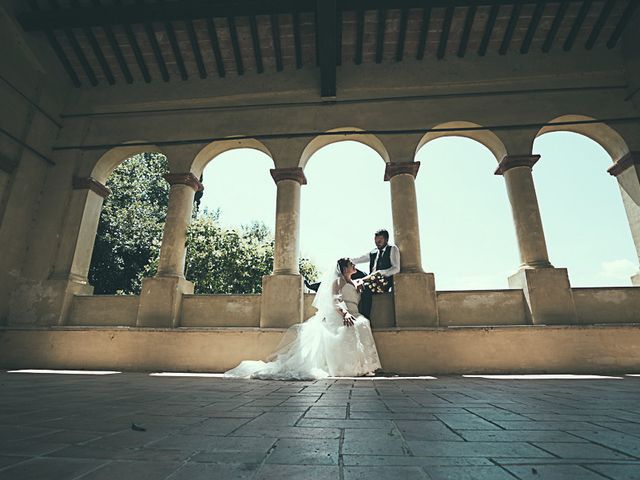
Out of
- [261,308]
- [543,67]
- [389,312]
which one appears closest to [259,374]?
[261,308]

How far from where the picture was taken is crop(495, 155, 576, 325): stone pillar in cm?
566

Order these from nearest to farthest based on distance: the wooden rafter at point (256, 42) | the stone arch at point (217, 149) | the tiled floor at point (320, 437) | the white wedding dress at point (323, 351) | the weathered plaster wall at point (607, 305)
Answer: the tiled floor at point (320, 437) < the white wedding dress at point (323, 351) < the weathered plaster wall at point (607, 305) < the wooden rafter at point (256, 42) < the stone arch at point (217, 149)

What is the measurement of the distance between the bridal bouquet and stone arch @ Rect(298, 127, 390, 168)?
101 inches

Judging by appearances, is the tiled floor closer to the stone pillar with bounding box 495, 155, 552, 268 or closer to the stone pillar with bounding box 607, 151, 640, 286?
the stone pillar with bounding box 495, 155, 552, 268

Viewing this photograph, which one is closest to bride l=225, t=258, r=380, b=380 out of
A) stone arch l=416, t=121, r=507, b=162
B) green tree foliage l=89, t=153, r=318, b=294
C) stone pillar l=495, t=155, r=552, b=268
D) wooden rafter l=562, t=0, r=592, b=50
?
stone pillar l=495, t=155, r=552, b=268

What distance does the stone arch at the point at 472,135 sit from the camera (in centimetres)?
688

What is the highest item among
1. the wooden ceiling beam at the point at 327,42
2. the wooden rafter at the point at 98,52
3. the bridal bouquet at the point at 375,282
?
the wooden rafter at the point at 98,52

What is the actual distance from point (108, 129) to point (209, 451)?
8.35m

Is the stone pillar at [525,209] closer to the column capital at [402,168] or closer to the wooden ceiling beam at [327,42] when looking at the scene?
the column capital at [402,168]

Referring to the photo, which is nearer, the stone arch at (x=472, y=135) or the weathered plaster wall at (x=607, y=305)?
the weathered plaster wall at (x=607, y=305)

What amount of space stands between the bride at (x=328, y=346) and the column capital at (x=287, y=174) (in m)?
2.38

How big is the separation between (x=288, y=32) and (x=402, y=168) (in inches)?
154

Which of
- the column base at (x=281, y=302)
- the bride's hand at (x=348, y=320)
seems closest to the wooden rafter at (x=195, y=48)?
the column base at (x=281, y=302)

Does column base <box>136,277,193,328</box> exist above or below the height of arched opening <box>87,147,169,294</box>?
below
